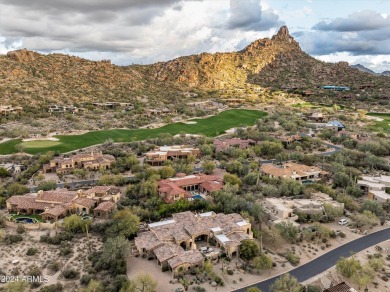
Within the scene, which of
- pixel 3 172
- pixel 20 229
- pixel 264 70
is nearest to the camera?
pixel 20 229

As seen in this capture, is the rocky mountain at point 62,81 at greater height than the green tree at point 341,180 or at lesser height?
greater

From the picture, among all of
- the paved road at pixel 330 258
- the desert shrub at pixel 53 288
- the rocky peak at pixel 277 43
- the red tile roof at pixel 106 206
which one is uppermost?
the rocky peak at pixel 277 43

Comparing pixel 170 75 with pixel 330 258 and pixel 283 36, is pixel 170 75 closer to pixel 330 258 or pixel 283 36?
pixel 283 36

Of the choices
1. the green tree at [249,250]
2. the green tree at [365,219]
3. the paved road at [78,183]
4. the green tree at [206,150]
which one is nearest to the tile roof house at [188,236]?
the green tree at [249,250]

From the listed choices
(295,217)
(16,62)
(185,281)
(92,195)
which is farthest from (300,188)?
(16,62)

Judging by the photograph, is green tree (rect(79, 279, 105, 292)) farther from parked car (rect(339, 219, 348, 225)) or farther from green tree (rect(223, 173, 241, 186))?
parked car (rect(339, 219, 348, 225))

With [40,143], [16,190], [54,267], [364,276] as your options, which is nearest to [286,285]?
[364,276]

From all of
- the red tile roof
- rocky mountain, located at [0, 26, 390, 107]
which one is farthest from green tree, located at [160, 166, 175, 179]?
rocky mountain, located at [0, 26, 390, 107]

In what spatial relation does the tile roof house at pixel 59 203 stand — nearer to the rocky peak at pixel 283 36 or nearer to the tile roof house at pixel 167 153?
the tile roof house at pixel 167 153

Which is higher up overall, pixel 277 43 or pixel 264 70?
pixel 277 43
